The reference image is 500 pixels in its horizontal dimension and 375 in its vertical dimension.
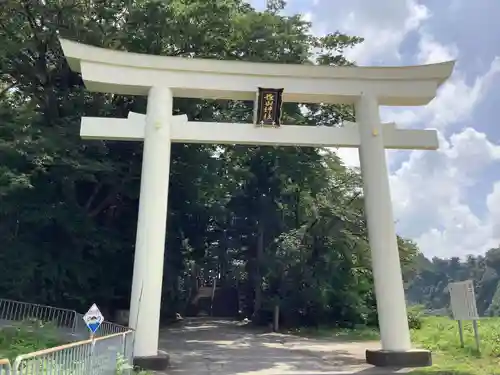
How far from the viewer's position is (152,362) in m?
8.34

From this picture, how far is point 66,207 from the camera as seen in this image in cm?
1367

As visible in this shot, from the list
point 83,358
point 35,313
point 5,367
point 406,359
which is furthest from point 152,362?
point 35,313

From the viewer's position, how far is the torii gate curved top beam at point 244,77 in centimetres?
954

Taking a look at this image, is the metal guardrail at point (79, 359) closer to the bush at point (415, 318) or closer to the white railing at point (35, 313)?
the white railing at point (35, 313)

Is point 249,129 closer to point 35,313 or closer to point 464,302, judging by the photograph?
point 464,302

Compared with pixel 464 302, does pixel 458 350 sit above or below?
below

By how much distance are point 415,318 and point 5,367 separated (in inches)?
629

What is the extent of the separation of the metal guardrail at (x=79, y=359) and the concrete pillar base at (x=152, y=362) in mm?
785

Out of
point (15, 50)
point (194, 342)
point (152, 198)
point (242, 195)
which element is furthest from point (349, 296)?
point (15, 50)

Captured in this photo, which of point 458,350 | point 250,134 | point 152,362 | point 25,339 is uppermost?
point 250,134

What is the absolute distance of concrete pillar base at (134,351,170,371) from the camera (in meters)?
8.23

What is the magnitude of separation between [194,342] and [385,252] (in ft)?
21.0

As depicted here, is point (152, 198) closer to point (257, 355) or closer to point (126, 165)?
point (257, 355)

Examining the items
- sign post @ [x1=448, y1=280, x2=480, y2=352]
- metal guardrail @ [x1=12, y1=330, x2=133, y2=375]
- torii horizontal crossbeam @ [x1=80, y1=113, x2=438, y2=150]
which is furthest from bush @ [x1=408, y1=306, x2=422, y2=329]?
metal guardrail @ [x1=12, y1=330, x2=133, y2=375]
